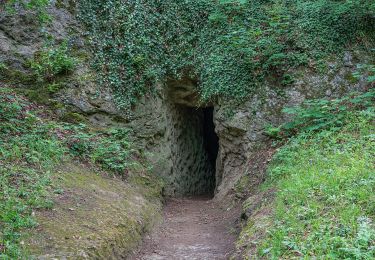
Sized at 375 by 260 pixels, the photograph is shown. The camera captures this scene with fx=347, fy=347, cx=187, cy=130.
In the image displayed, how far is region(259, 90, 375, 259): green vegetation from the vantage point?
390 cm

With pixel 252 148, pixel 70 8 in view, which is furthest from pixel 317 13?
pixel 70 8

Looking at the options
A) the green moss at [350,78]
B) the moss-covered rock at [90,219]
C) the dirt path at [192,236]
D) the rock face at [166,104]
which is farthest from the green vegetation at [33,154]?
the green moss at [350,78]

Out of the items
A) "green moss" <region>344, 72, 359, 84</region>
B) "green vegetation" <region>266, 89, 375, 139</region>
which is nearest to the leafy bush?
"green vegetation" <region>266, 89, 375, 139</region>

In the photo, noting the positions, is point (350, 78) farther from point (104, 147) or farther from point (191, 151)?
point (104, 147)

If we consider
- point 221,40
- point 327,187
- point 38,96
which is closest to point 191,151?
point 221,40

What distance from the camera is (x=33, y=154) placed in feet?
21.0

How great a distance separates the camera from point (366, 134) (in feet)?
22.6

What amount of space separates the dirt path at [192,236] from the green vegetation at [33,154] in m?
1.68

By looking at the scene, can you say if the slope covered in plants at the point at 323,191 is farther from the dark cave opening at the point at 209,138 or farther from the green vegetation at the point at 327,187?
the dark cave opening at the point at 209,138

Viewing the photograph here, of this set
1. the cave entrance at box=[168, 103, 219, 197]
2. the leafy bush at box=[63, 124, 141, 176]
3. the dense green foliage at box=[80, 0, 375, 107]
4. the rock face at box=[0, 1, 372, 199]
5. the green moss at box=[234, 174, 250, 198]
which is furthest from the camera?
the cave entrance at box=[168, 103, 219, 197]

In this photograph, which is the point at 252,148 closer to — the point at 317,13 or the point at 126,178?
the point at 126,178

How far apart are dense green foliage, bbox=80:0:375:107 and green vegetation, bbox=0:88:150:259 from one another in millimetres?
1802

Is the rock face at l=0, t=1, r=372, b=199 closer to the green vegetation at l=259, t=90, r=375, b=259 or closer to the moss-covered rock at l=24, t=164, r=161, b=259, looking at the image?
the green vegetation at l=259, t=90, r=375, b=259

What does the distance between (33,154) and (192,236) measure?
3.50 metres
